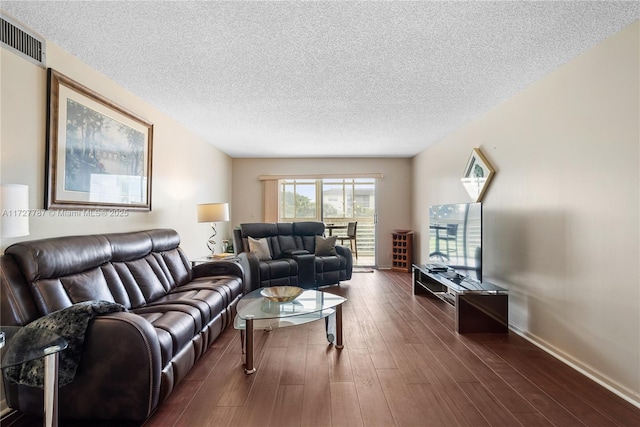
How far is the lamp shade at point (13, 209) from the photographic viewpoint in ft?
4.79

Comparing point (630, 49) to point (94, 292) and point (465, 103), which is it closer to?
point (465, 103)

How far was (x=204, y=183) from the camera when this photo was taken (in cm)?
500

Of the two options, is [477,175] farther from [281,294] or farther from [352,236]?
[352,236]

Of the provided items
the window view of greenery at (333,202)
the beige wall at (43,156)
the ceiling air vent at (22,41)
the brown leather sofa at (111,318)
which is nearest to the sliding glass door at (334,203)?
the window view of greenery at (333,202)

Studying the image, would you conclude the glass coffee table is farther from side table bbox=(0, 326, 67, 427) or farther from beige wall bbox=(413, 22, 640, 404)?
beige wall bbox=(413, 22, 640, 404)

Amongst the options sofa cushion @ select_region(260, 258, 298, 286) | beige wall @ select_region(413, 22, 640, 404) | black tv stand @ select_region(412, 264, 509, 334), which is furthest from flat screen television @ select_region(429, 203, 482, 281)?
sofa cushion @ select_region(260, 258, 298, 286)

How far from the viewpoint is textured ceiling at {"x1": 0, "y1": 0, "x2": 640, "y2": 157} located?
70.9 inches

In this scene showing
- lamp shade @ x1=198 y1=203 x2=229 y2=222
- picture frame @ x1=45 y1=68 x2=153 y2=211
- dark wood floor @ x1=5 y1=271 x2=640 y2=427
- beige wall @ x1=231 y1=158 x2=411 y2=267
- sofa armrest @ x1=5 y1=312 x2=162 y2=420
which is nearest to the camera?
sofa armrest @ x1=5 y1=312 x2=162 y2=420

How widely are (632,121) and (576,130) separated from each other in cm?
41

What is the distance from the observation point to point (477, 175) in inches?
145

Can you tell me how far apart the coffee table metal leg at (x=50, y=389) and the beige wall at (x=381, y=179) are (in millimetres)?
5291

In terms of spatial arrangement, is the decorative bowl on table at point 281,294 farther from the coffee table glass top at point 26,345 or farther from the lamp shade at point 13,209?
the lamp shade at point 13,209

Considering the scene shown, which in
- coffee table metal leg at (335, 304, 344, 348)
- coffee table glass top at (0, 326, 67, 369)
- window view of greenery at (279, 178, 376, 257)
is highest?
window view of greenery at (279, 178, 376, 257)

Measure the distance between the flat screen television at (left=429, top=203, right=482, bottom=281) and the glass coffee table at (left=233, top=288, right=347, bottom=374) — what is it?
1.54 m
